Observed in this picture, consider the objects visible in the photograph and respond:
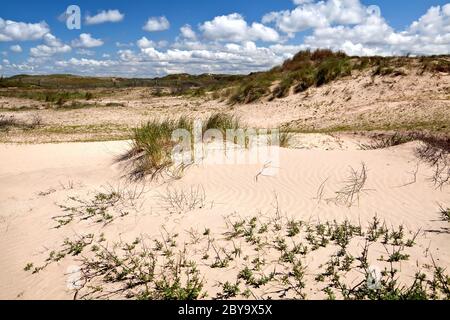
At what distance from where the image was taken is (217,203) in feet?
18.7

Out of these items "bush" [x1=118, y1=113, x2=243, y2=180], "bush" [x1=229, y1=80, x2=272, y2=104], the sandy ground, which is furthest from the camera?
"bush" [x1=229, y1=80, x2=272, y2=104]

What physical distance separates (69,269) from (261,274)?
2165mm

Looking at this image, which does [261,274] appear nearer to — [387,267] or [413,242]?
[387,267]

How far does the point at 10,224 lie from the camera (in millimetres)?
5641

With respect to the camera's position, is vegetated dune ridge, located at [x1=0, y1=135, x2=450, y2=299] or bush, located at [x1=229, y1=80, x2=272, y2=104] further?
bush, located at [x1=229, y1=80, x2=272, y2=104]

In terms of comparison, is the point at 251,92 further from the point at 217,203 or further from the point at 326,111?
the point at 217,203

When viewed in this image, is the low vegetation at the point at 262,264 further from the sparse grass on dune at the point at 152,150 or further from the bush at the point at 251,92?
the bush at the point at 251,92

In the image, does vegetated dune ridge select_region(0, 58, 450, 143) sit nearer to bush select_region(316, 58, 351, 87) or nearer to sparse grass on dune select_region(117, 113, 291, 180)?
bush select_region(316, 58, 351, 87)

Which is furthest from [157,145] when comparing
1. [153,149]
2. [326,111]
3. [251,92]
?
[251,92]

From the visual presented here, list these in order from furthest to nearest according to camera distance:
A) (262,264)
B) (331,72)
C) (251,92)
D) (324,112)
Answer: (251,92), (331,72), (324,112), (262,264)

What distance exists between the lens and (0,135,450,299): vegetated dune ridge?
4.18m

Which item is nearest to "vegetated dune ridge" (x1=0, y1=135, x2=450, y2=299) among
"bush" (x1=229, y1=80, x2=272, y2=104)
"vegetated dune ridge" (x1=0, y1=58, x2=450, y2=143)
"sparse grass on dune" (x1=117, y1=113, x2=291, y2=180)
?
"sparse grass on dune" (x1=117, y1=113, x2=291, y2=180)

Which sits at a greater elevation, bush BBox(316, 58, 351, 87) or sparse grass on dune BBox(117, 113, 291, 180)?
bush BBox(316, 58, 351, 87)

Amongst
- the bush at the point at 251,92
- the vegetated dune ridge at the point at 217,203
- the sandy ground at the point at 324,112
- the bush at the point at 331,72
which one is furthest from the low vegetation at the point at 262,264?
the bush at the point at 251,92
